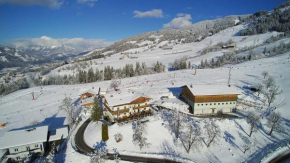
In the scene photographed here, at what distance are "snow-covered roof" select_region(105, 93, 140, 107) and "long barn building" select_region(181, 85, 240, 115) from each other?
620 inches

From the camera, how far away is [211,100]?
147 feet

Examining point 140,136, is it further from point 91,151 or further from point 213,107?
point 213,107

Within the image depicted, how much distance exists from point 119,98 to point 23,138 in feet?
72.2

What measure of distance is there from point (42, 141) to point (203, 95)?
38912mm

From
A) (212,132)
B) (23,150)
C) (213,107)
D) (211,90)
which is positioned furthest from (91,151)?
(211,90)

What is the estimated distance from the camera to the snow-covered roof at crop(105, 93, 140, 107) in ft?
137

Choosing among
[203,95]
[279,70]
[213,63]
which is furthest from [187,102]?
[213,63]

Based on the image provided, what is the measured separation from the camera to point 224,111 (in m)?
46.2

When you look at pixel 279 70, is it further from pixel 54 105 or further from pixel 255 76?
pixel 54 105

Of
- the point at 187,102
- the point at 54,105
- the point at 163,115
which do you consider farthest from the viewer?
the point at 54,105

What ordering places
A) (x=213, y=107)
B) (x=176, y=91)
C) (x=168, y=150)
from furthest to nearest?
(x=176, y=91), (x=213, y=107), (x=168, y=150)

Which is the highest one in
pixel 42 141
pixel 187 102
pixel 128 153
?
pixel 187 102

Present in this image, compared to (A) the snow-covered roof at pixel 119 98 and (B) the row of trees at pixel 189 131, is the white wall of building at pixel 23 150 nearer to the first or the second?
(A) the snow-covered roof at pixel 119 98

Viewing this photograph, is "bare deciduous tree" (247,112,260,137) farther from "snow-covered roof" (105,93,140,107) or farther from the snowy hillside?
"snow-covered roof" (105,93,140,107)
